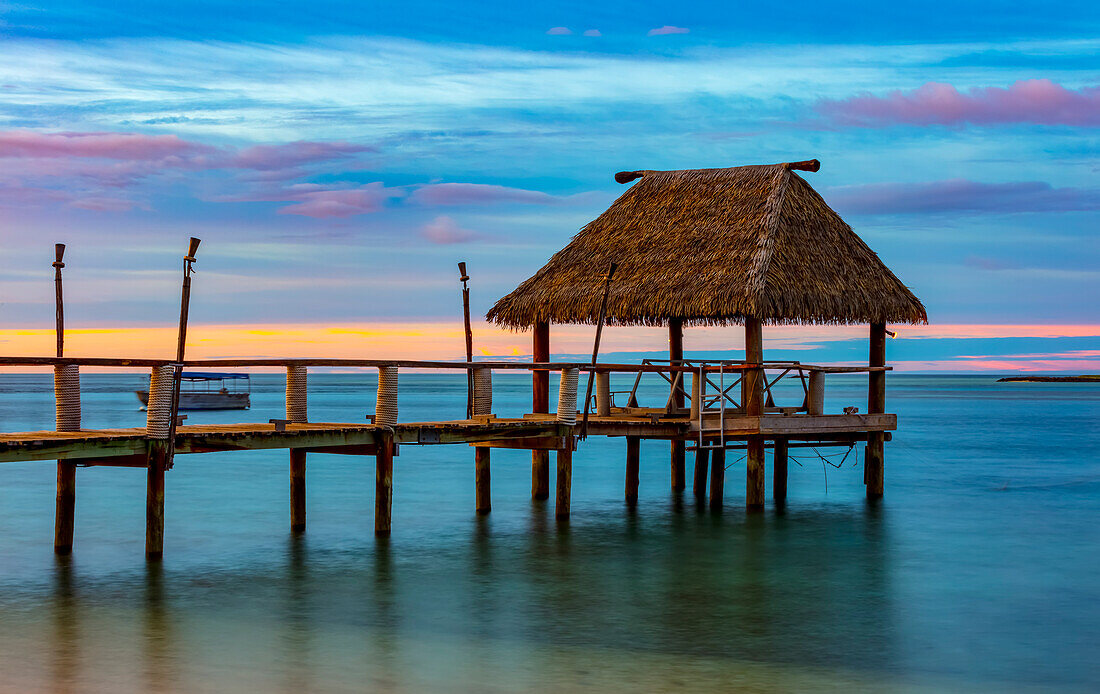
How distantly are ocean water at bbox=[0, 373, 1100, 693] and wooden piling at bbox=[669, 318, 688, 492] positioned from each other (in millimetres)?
→ 649

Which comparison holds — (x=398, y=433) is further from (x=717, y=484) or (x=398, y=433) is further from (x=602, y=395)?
(x=717, y=484)

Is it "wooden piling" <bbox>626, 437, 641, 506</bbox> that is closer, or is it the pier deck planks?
the pier deck planks

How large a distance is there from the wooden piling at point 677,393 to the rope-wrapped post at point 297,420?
5604mm

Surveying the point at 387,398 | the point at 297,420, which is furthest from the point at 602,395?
the point at 297,420

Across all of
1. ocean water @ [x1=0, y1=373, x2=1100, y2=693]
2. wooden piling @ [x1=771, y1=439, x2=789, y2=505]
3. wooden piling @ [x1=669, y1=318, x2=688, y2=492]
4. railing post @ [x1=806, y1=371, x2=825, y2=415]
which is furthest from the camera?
wooden piling @ [x1=771, y1=439, x2=789, y2=505]

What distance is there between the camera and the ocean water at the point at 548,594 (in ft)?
34.9

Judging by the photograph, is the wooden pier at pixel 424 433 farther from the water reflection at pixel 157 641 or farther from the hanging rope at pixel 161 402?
the water reflection at pixel 157 641

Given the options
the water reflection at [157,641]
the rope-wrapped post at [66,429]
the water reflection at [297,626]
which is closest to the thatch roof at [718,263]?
the water reflection at [297,626]

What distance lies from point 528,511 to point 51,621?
9.94 m

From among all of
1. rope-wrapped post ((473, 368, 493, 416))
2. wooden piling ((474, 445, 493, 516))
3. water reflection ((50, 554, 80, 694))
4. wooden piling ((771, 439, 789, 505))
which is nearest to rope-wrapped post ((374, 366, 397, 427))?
rope-wrapped post ((473, 368, 493, 416))

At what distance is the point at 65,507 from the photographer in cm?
1609

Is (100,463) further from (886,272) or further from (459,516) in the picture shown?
(886,272)

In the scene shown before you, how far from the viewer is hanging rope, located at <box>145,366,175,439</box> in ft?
45.3

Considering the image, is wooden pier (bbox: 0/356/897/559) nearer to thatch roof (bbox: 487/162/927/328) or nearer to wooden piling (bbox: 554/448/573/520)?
wooden piling (bbox: 554/448/573/520)
